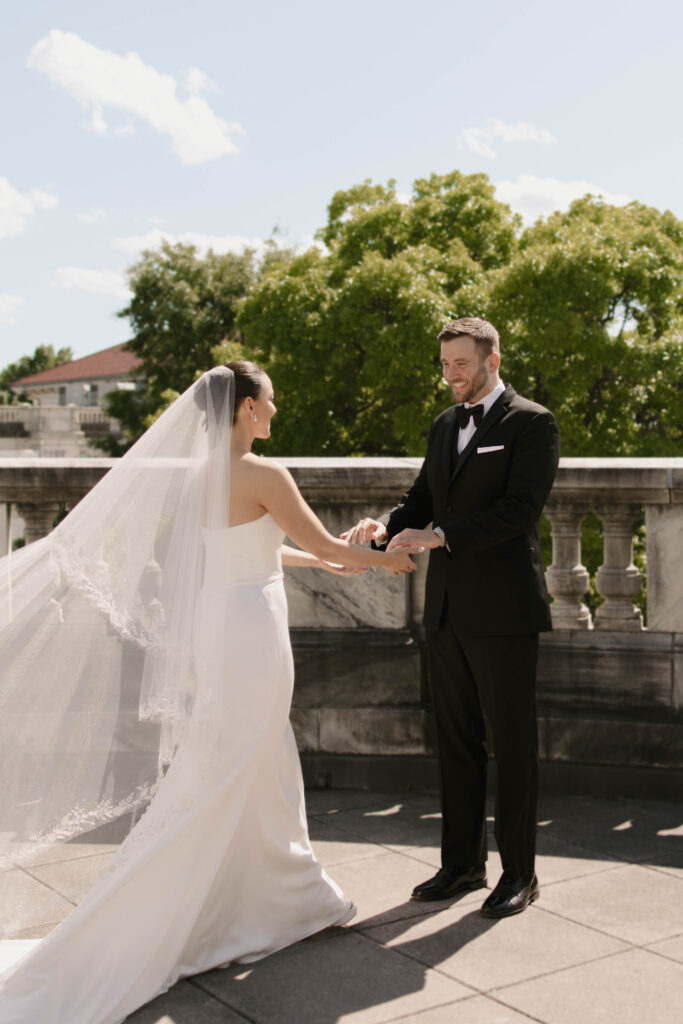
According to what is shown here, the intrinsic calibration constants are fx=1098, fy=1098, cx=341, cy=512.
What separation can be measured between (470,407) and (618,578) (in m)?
1.81

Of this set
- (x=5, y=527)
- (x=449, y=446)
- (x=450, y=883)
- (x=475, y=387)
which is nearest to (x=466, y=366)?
(x=475, y=387)

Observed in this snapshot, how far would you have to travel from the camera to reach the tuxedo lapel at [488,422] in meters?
4.21

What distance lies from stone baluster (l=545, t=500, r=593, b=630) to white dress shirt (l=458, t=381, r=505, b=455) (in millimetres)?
1433

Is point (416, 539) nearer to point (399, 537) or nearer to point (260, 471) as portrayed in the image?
point (399, 537)

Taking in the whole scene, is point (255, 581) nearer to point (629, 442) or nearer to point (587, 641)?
point (587, 641)

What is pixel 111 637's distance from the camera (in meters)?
3.89

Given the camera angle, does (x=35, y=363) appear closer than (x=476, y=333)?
No

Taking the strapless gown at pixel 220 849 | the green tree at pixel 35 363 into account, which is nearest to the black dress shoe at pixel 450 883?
the strapless gown at pixel 220 849

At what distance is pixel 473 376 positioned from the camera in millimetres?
4199

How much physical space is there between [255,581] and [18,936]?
4.84 ft

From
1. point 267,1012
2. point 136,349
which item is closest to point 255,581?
point 267,1012

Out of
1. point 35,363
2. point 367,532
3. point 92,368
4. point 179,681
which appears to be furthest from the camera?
point 35,363

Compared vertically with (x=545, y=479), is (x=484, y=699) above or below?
below

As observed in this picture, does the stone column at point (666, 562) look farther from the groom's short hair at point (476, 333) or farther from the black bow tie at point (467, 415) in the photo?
the groom's short hair at point (476, 333)
